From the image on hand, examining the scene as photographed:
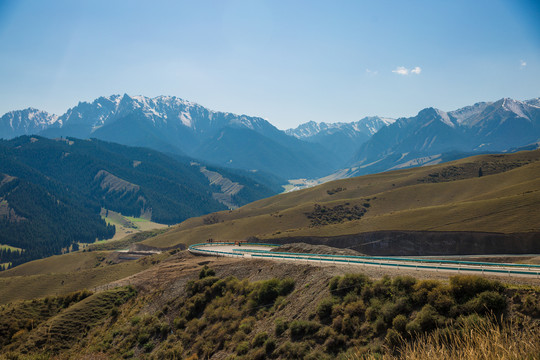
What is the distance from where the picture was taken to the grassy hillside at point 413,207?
242ft

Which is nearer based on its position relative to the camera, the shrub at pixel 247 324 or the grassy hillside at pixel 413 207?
the shrub at pixel 247 324

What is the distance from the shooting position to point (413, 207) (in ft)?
378

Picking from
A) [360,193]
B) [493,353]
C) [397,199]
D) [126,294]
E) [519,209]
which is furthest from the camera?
[360,193]

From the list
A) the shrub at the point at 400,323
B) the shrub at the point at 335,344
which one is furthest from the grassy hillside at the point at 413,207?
the shrub at the point at 335,344

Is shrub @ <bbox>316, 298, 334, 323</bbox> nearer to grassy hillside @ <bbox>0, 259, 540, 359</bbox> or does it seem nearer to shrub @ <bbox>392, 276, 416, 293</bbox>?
grassy hillside @ <bbox>0, 259, 540, 359</bbox>

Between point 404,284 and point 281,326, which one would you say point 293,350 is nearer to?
point 281,326

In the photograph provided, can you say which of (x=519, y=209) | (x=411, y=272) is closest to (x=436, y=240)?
(x=519, y=209)

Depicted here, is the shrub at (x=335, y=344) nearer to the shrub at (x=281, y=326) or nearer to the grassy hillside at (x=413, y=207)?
the shrub at (x=281, y=326)

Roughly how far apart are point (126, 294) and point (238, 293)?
19658mm

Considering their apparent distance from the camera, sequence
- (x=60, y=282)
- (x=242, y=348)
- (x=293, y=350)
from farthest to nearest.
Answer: (x=60, y=282)
(x=242, y=348)
(x=293, y=350)

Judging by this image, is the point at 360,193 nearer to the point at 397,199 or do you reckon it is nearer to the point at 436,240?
the point at 397,199

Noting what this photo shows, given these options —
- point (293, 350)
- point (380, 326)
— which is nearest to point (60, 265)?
point (293, 350)

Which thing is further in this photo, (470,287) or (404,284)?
(404,284)

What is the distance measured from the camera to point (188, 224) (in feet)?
614
